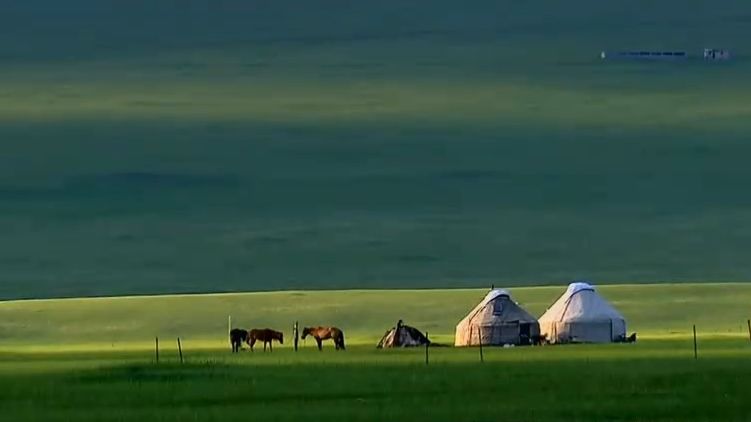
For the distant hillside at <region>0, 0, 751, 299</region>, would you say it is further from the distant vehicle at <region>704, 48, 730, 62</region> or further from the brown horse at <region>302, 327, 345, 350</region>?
→ the brown horse at <region>302, 327, 345, 350</region>

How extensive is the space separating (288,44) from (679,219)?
2117 cm

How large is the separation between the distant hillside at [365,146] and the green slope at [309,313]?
16.9 ft

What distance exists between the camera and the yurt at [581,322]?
26.9 meters

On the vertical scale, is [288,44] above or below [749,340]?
above

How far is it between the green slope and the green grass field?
0.03m

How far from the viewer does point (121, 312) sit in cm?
3147

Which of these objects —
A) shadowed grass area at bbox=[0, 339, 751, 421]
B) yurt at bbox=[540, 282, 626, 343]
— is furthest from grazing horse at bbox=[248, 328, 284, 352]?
yurt at bbox=[540, 282, 626, 343]

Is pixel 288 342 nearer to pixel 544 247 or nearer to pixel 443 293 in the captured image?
pixel 443 293

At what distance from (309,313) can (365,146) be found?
69.3ft

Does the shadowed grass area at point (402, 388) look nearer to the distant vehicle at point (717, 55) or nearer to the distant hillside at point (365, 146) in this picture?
the distant hillside at point (365, 146)

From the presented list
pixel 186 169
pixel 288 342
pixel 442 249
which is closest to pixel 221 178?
pixel 186 169

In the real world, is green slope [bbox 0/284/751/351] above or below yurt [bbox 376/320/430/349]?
above

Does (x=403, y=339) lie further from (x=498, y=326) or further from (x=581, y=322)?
(x=581, y=322)

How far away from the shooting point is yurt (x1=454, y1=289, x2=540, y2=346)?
2650cm
